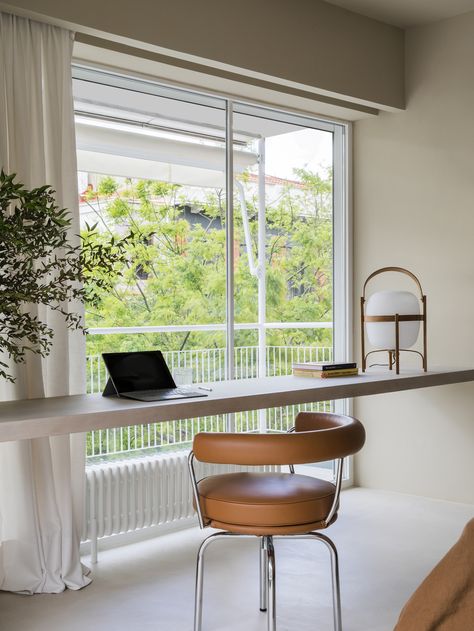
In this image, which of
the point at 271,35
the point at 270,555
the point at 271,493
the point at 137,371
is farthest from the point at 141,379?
the point at 271,35

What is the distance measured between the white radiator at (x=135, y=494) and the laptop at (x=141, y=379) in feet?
2.86

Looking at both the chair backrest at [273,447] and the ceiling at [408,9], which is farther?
the ceiling at [408,9]

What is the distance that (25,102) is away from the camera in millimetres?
3143

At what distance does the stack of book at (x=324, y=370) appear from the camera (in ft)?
11.1

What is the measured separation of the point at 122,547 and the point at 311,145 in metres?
2.46

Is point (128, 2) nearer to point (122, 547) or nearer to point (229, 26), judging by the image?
point (229, 26)

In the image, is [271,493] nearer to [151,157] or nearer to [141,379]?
[141,379]

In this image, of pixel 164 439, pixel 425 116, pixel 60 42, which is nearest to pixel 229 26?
pixel 60 42

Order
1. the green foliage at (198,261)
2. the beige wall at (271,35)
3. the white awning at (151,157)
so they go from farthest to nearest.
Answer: the green foliage at (198,261) < the white awning at (151,157) < the beige wall at (271,35)

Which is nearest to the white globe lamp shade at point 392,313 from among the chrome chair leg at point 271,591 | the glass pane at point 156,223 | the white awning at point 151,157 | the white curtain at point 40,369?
the glass pane at point 156,223

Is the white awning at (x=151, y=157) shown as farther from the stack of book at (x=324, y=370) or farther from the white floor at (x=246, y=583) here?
the white floor at (x=246, y=583)

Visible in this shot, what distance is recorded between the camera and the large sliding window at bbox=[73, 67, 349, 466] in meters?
3.77

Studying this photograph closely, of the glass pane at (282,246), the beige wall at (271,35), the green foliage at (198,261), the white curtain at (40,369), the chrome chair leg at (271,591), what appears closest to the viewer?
the chrome chair leg at (271,591)

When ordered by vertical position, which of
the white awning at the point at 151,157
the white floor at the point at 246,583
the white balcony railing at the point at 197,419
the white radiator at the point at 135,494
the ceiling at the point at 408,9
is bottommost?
the white floor at the point at 246,583
